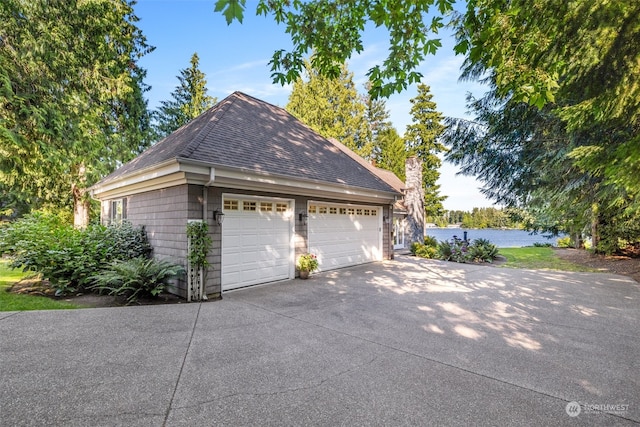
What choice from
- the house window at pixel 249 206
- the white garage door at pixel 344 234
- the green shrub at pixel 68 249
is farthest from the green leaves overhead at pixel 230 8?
the green shrub at pixel 68 249

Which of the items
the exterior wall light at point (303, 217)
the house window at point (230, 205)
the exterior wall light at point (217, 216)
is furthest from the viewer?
the exterior wall light at point (303, 217)

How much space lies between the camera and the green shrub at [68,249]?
246 inches

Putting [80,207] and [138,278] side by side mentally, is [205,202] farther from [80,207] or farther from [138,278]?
[80,207]

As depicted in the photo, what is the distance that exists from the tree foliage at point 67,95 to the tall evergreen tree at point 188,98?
4493 millimetres

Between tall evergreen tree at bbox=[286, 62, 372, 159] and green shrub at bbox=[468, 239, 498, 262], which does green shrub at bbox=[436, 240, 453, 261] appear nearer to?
green shrub at bbox=[468, 239, 498, 262]

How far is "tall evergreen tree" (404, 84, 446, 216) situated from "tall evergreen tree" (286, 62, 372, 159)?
4.63m

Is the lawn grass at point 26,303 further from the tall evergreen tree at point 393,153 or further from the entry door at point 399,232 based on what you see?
the tall evergreen tree at point 393,153

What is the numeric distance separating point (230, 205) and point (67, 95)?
772 cm

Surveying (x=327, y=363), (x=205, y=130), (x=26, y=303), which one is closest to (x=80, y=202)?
(x=26, y=303)

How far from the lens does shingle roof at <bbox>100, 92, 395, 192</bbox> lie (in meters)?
6.34

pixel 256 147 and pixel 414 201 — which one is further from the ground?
pixel 256 147

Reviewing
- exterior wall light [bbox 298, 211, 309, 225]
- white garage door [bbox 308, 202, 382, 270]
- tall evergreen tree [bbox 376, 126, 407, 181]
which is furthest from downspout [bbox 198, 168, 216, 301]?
tall evergreen tree [bbox 376, 126, 407, 181]

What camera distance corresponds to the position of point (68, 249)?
21.1 ft

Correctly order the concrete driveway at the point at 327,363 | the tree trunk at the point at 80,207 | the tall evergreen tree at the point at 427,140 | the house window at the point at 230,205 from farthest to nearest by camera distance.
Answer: the tall evergreen tree at the point at 427,140, the tree trunk at the point at 80,207, the house window at the point at 230,205, the concrete driveway at the point at 327,363
